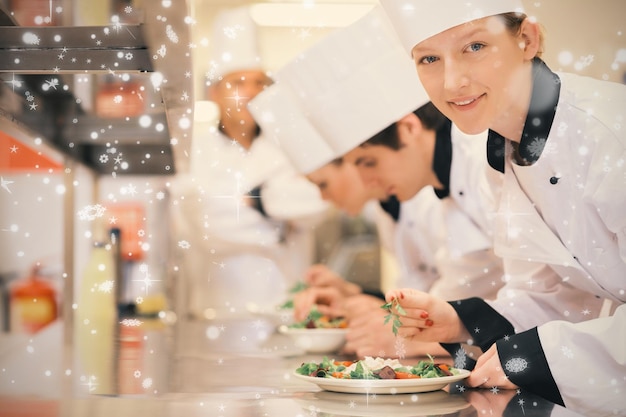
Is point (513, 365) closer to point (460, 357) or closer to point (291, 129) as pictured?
point (460, 357)

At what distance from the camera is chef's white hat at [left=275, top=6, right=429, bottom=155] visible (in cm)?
155

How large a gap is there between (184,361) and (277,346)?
1.02ft

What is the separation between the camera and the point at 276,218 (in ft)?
10.1

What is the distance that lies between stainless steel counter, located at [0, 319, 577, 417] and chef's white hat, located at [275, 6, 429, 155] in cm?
53

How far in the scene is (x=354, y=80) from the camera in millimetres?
1580

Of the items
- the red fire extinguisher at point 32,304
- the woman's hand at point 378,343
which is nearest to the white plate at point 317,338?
the woman's hand at point 378,343

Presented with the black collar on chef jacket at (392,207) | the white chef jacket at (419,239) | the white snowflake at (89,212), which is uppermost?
the white snowflake at (89,212)

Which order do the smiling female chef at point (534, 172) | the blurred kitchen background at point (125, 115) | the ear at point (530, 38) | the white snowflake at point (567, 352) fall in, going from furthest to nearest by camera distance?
the ear at point (530, 38)
the smiling female chef at point (534, 172)
the white snowflake at point (567, 352)
the blurred kitchen background at point (125, 115)

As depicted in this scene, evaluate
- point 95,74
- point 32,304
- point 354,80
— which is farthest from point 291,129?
point 32,304

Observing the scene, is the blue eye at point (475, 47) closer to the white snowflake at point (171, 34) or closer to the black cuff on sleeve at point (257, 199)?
the white snowflake at point (171, 34)

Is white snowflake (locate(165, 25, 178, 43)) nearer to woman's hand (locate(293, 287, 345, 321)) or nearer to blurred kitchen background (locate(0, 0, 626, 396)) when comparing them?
blurred kitchen background (locate(0, 0, 626, 396))

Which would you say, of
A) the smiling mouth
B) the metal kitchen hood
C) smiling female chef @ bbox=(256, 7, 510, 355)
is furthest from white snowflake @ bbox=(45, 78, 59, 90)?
the smiling mouth

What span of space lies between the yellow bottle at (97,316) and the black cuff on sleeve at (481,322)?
601 millimetres

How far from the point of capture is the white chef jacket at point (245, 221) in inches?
120
